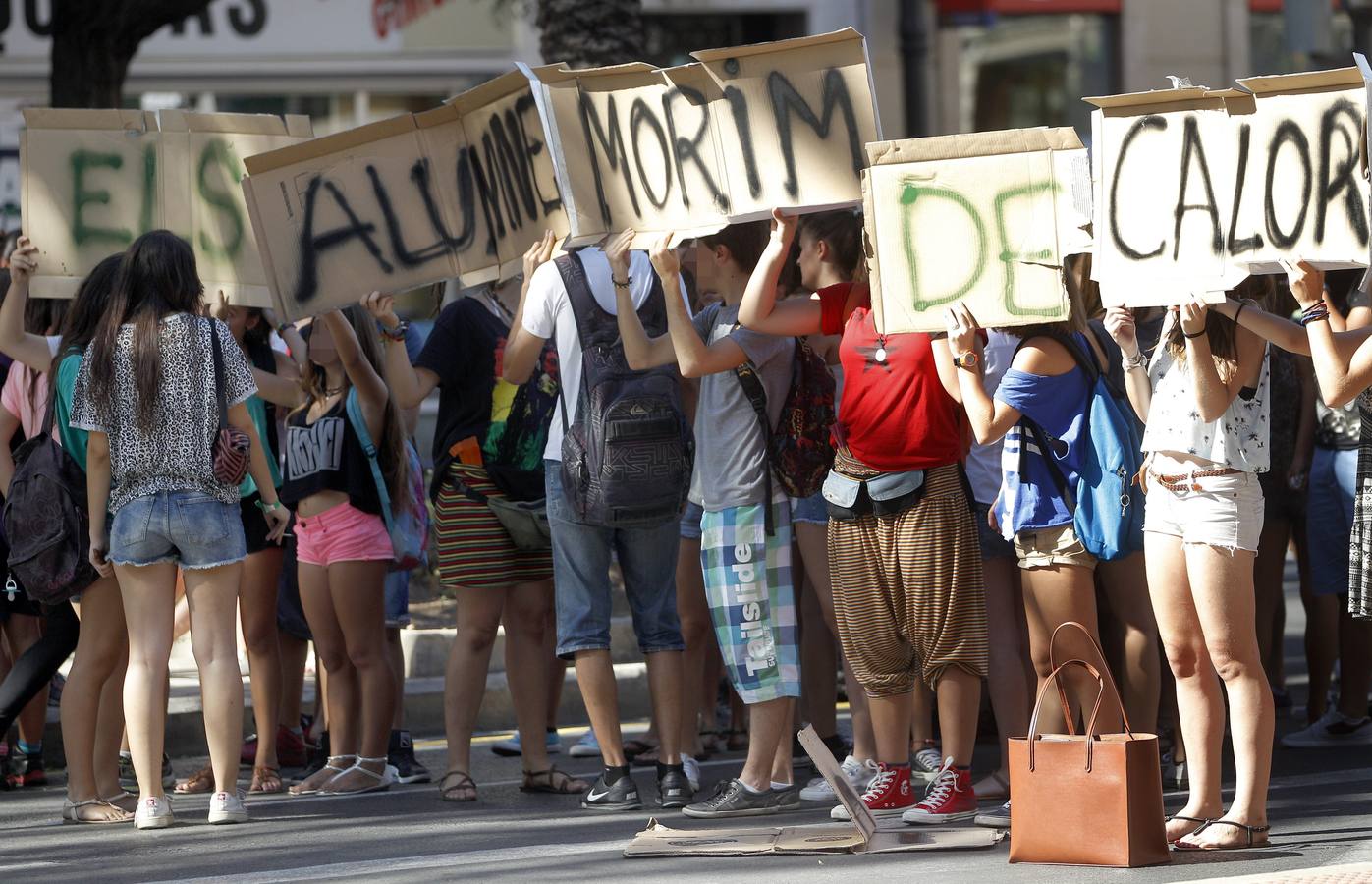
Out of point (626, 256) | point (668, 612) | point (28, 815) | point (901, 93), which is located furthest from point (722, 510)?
point (901, 93)

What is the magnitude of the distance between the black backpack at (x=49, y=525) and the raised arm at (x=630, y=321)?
192 cm

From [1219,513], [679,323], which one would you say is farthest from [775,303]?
[1219,513]

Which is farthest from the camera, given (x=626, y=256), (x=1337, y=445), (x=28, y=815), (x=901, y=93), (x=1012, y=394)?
(x=901, y=93)

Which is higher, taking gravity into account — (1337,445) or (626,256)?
(626,256)

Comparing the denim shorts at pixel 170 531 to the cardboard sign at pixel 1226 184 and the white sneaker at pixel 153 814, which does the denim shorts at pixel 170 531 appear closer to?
the white sneaker at pixel 153 814

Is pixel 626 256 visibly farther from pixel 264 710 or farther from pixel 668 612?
pixel 264 710

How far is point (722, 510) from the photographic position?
6.46 m

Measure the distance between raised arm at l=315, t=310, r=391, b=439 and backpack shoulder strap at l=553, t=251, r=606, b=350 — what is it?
87 centimetres

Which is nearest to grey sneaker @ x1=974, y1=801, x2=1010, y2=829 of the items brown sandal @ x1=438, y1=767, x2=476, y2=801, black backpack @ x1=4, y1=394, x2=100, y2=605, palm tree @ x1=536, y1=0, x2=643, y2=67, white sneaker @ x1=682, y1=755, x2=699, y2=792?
white sneaker @ x1=682, y1=755, x2=699, y2=792

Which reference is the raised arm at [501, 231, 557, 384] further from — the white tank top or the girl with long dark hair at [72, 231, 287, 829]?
the white tank top

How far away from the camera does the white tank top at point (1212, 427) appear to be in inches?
212

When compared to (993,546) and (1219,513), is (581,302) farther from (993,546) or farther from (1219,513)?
A: (1219,513)

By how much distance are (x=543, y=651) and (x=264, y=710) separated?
113cm

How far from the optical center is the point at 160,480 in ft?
21.0
